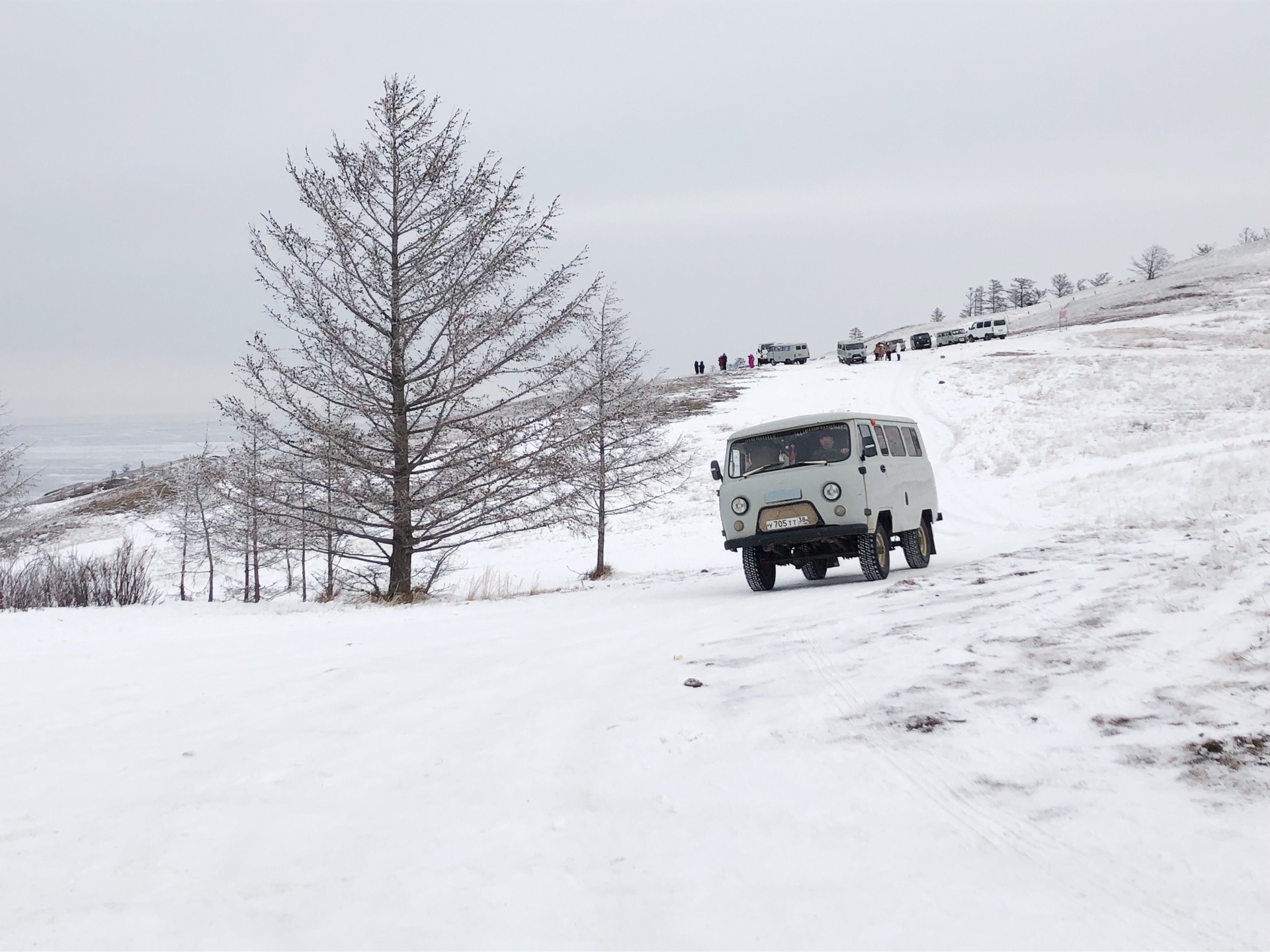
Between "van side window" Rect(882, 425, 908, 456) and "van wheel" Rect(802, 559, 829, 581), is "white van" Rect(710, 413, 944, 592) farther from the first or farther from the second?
"van wheel" Rect(802, 559, 829, 581)

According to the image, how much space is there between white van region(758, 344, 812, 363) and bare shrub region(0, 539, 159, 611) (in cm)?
7827

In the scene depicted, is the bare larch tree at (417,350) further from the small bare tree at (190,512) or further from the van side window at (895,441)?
the small bare tree at (190,512)

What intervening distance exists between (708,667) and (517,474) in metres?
8.76

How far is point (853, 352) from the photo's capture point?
76.4 metres

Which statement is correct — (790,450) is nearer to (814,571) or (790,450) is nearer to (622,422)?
(814,571)

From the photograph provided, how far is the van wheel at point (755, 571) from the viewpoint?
12.2 meters

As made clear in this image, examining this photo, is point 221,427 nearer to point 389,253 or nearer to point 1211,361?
point 389,253

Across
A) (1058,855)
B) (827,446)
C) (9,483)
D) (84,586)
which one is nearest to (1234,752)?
(1058,855)

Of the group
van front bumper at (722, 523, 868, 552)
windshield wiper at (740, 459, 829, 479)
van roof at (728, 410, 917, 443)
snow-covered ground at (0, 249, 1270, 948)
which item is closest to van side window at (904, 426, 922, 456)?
van roof at (728, 410, 917, 443)

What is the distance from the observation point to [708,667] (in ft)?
19.7

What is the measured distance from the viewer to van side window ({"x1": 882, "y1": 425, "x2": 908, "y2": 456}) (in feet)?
42.6

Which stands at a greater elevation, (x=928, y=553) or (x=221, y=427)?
(x=221, y=427)

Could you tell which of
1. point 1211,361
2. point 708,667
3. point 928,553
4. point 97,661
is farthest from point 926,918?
point 1211,361

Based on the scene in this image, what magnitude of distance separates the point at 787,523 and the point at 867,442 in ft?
5.30
